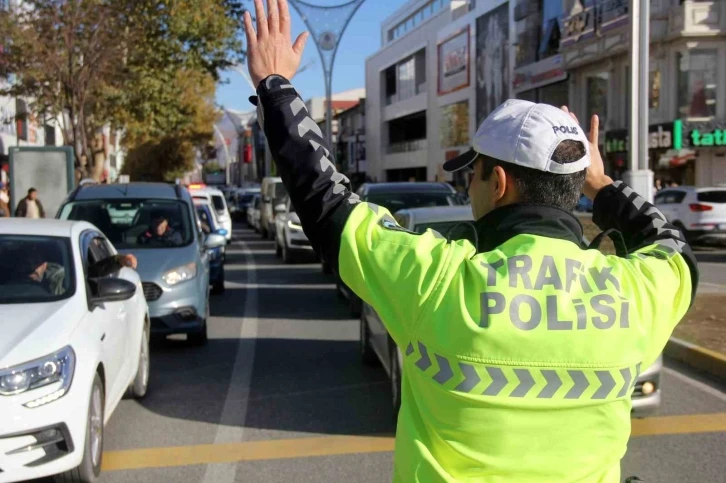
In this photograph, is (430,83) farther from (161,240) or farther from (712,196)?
(161,240)

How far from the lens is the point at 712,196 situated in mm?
22000

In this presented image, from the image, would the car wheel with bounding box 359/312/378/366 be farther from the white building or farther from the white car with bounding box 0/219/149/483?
the white building

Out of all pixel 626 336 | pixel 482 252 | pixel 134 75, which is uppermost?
Answer: pixel 134 75

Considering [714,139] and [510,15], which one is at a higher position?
[510,15]

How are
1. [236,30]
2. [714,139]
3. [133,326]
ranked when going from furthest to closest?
1. [714,139]
2. [236,30]
3. [133,326]

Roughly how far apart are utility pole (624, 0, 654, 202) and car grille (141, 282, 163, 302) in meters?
6.17

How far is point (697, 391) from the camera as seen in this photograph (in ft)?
23.8

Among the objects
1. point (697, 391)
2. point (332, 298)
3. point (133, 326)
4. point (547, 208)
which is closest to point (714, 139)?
point (332, 298)

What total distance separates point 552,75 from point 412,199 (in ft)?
97.2

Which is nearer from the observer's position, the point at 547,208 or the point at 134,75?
the point at 547,208

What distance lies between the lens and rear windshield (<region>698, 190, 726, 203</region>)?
21844mm

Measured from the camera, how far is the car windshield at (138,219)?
10211 mm

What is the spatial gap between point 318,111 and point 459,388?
9499 centimetres

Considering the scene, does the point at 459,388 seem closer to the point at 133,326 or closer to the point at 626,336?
the point at 626,336
